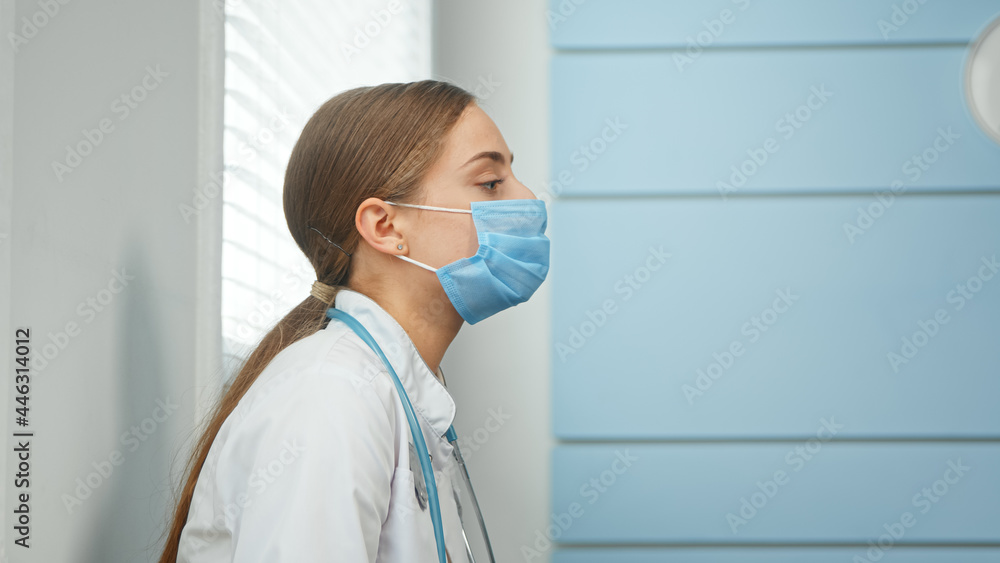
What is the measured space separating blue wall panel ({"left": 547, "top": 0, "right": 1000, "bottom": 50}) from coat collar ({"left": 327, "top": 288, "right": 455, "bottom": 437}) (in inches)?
42.1

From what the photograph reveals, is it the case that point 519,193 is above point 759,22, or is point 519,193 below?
below

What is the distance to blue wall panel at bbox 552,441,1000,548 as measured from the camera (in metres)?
1.65

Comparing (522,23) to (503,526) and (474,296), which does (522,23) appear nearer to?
(474,296)

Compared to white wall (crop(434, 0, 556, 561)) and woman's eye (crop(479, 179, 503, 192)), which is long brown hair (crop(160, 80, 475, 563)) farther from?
white wall (crop(434, 0, 556, 561))

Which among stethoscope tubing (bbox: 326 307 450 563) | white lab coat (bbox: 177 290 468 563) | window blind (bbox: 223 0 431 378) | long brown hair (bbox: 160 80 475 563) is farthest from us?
window blind (bbox: 223 0 431 378)

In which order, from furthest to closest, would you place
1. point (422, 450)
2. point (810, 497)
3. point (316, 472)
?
point (810, 497)
point (422, 450)
point (316, 472)

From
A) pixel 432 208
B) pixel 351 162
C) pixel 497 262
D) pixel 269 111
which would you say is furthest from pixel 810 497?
pixel 269 111

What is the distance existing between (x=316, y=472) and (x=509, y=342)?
106cm

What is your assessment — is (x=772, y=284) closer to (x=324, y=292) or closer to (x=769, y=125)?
(x=769, y=125)

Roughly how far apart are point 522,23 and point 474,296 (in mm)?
997

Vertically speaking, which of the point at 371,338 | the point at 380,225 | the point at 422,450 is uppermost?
the point at 380,225

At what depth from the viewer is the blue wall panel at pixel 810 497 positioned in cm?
165

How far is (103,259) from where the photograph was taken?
34.1 inches

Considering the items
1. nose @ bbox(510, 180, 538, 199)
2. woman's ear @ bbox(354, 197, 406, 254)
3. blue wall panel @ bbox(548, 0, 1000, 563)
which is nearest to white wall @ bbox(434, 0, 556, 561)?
blue wall panel @ bbox(548, 0, 1000, 563)
